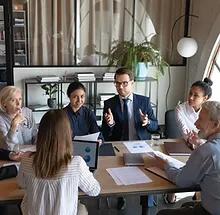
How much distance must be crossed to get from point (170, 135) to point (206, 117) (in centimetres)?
124

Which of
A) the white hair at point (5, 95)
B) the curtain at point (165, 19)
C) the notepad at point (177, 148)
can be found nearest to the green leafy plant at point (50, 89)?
the curtain at point (165, 19)

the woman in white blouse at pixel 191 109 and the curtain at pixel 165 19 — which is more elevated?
the curtain at pixel 165 19

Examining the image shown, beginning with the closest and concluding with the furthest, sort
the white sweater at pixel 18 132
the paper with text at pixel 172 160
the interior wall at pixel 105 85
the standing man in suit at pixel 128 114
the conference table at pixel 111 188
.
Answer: the conference table at pixel 111 188, the paper with text at pixel 172 160, the white sweater at pixel 18 132, the standing man in suit at pixel 128 114, the interior wall at pixel 105 85

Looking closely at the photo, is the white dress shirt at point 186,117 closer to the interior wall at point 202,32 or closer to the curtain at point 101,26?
the interior wall at point 202,32

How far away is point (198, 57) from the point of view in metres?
5.05

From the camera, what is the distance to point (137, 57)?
4836 millimetres

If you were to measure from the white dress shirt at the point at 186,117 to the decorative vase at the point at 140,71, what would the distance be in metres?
1.74

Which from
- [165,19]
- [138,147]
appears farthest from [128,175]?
[165,19]

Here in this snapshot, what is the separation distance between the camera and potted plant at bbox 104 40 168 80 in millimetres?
4797

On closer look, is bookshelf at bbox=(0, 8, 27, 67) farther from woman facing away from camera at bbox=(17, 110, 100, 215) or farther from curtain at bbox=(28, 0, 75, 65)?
woman facing away from camera at bbox=(17, 110, 100, 215)

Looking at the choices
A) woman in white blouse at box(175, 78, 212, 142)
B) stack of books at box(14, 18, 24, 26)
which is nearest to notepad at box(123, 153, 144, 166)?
woman in white blouse at box(175, 78, 212, 142)

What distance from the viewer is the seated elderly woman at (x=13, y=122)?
8.48 feet

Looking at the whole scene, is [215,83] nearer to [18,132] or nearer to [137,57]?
[137,57]

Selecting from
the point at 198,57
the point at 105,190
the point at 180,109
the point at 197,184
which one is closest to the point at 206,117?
the point at 197,184
